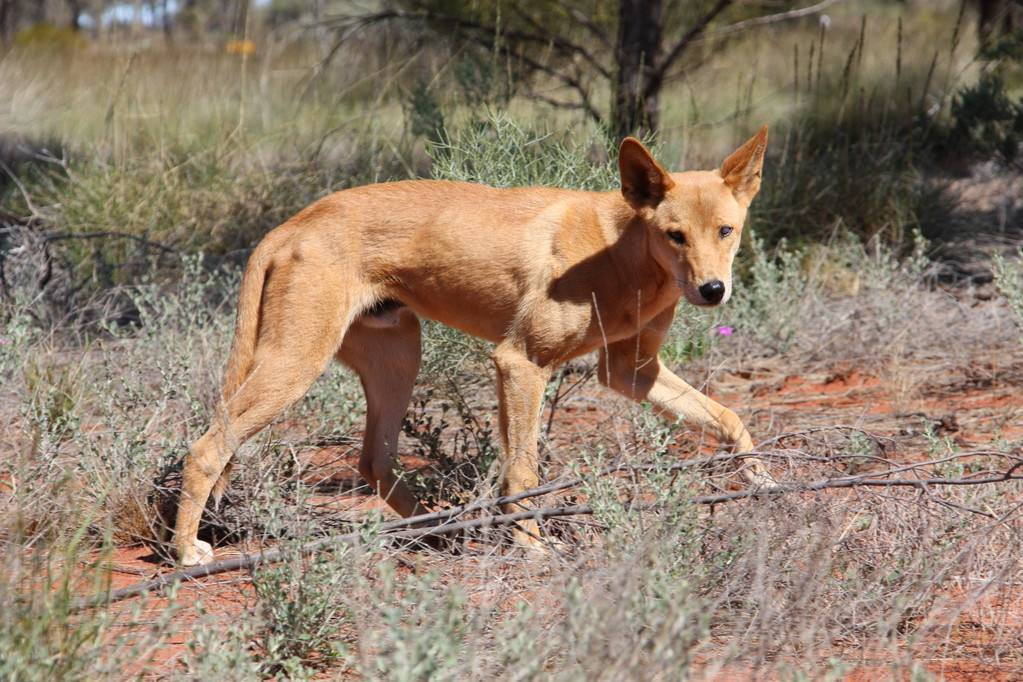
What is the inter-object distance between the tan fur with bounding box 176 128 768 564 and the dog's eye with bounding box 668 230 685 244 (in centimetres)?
1

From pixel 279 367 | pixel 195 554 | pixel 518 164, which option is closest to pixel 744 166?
pixel 518 164

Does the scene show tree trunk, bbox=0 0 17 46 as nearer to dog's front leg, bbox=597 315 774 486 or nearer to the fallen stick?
dog's front leg, bbox=597 315 774 486

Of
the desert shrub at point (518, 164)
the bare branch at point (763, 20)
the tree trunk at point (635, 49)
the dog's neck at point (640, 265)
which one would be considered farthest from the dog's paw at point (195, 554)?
the bare branch at point (763, 20)

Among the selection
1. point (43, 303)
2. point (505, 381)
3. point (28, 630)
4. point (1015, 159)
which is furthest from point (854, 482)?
point (1015, 159)

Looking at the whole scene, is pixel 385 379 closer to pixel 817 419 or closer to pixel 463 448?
pixel 463 448

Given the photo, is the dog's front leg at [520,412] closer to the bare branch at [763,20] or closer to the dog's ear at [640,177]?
the dog's ear at [640,177]

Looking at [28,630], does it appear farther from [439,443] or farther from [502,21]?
[502,21]

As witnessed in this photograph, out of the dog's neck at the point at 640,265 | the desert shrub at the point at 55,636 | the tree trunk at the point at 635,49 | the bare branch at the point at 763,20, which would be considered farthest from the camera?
the bare branch at the point at 763,20

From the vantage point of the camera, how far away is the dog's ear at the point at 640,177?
450 cm

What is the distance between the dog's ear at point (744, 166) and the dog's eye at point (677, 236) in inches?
13.6

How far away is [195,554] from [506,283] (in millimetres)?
1595

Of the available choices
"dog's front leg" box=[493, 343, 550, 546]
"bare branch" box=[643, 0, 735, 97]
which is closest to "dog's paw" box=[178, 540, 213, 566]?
"dog's front leg" box=[493, 343, 550, 546]

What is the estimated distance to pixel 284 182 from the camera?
9.23 m

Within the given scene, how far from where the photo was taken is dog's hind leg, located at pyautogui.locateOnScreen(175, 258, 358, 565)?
453 centimetres
